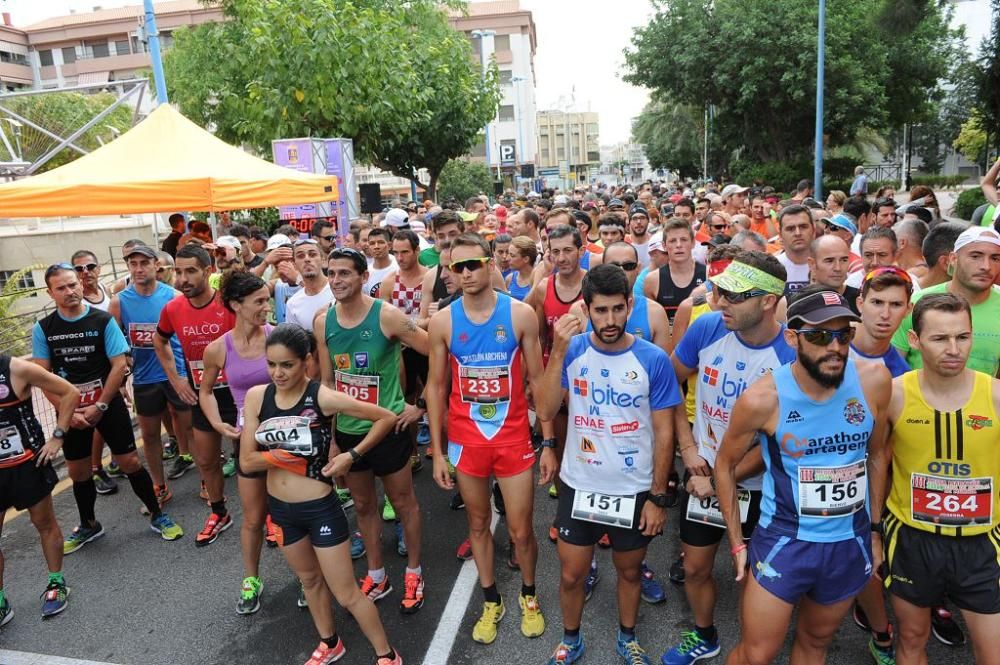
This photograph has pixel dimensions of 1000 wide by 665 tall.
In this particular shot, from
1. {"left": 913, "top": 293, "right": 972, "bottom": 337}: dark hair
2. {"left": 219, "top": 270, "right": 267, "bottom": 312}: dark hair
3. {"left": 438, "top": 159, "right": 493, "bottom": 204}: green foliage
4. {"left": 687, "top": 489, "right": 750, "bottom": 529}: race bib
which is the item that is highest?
{"left": 438, "top": 159, "right": 493, "bottom": 204}: green foliage

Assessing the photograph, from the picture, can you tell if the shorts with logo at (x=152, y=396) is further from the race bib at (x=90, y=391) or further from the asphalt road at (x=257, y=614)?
the asphalt road at (x=257, y=614)

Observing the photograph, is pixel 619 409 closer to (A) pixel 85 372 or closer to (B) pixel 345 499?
(B) pixel 345 499

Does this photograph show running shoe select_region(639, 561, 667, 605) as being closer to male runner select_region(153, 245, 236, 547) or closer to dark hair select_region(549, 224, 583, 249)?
dark hair select_region(549, 224, 583, 249)

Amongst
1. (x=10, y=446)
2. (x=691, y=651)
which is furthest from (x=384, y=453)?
(x=10, y=446)

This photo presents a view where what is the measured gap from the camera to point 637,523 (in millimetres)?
3221

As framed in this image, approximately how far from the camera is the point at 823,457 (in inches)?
105

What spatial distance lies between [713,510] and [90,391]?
4.36m

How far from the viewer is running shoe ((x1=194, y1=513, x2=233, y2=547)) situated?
195 inches

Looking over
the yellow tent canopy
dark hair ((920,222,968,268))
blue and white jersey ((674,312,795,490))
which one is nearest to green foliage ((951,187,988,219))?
dark hair ((920,222,968,268))

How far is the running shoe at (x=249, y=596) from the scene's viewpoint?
4078mm

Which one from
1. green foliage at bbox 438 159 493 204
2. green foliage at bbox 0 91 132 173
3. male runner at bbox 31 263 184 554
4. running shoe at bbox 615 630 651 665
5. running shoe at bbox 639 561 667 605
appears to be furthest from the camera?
green foliage at bbox 438 159 493 204

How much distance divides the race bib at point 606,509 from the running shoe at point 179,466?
4.43 metres

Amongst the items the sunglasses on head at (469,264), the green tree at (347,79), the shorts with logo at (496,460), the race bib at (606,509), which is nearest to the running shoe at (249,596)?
the shorts with logo at (496,460)

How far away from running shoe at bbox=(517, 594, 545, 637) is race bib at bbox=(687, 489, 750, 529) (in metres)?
1.09
